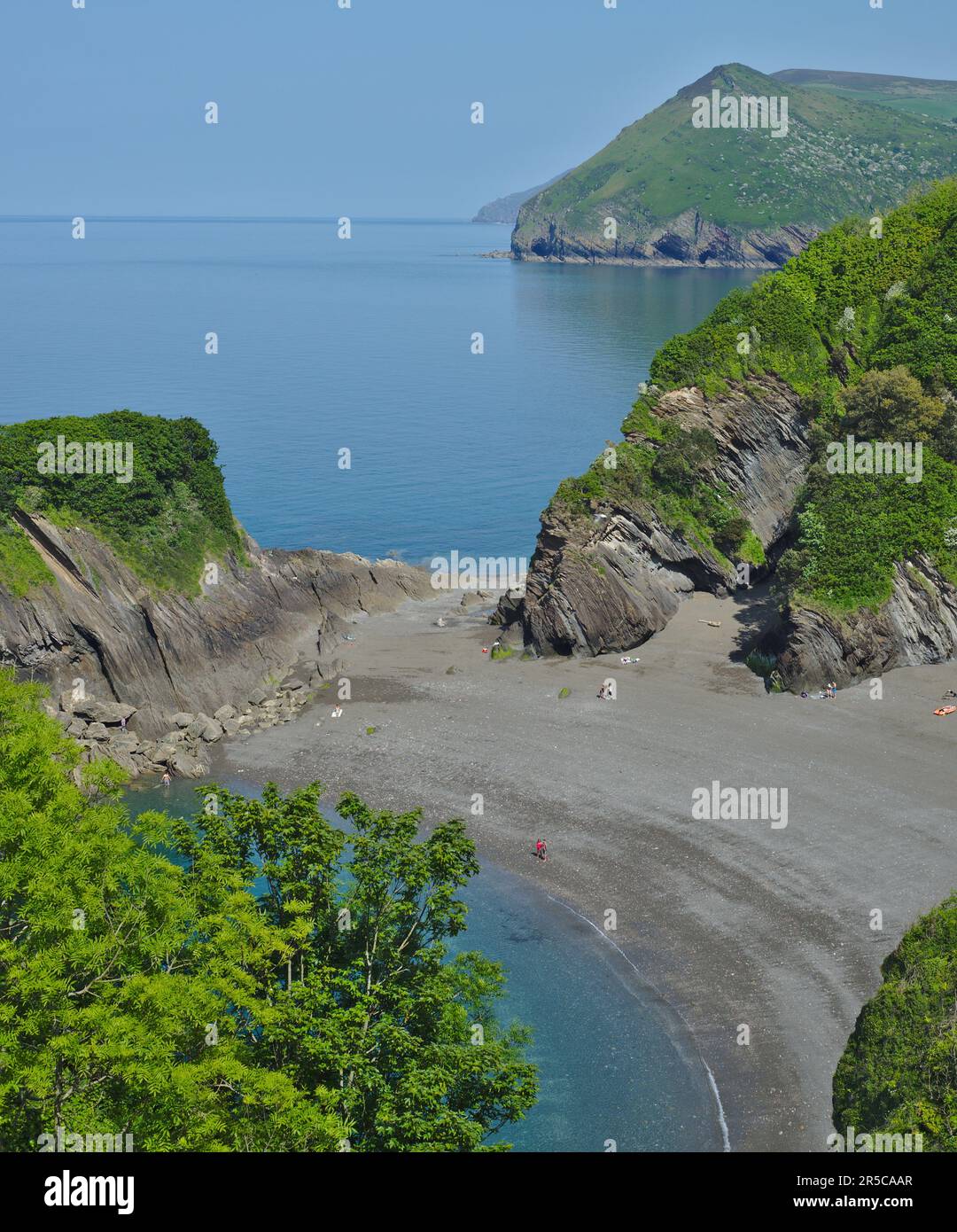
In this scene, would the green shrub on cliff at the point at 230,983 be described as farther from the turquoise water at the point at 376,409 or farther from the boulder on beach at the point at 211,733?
the turquoise water at the point at 376,409

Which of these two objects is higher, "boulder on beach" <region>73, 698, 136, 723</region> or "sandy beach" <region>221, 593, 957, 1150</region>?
"boulder on beach" <region>73, 698, 136, 723</region>

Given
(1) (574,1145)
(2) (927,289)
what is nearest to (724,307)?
(2) (927,289)

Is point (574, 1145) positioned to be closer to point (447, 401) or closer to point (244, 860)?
point (244, 860)

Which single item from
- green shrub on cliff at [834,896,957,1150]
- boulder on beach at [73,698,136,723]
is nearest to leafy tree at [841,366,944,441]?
boulder on beach at [73,698,136,723]

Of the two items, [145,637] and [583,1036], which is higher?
[145,637]

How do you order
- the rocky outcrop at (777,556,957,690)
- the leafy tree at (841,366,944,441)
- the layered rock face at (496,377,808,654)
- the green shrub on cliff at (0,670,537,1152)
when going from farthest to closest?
the leafy tree at (841,366,944,441)
the layered rock face at (496,377,808,654)
the rocky outcrop at (777,556,957,690)
the green shrub on cliff at (0,670,537,1152)

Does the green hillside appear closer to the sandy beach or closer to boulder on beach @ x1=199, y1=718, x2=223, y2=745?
the sandy beach

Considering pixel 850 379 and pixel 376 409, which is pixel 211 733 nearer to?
pixel 850 379

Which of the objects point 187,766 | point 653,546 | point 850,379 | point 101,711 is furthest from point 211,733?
point 850,379
